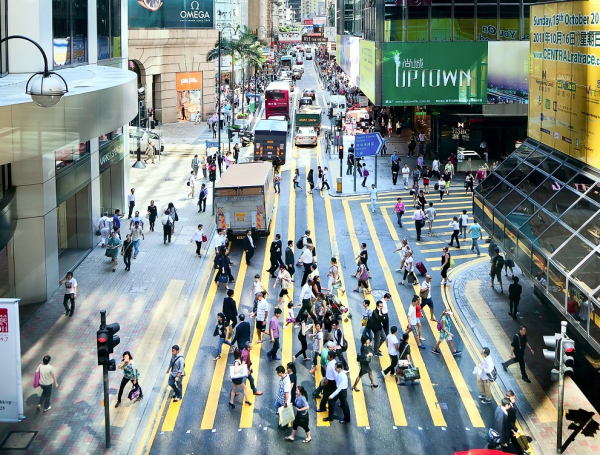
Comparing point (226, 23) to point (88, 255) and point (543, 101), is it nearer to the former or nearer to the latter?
point (88, 255)

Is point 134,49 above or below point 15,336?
above

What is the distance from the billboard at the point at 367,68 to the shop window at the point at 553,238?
101 feet

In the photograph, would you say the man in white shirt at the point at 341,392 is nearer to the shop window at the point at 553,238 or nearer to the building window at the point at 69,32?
the shop window at the point at 553,238

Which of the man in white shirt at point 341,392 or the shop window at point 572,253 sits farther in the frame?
the shop window at point 572,253

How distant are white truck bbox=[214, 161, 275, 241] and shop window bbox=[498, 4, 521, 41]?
2290 centimetres

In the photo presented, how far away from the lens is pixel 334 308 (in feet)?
67.9

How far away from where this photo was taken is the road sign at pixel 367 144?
40.3m

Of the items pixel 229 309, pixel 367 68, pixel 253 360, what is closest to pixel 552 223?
pixel 253 360

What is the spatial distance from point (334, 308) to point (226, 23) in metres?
68.4

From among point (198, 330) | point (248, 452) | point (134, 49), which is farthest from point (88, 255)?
point (134, 49)

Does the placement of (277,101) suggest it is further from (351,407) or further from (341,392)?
(341,392)

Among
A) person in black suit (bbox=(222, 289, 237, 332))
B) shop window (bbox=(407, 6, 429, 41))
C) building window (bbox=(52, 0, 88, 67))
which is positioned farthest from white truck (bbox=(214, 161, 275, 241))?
shop window (bbox=(407, 6, 429, 41))

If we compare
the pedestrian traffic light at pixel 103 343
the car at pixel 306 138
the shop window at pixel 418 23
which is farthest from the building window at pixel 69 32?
the car at pixel 306 138

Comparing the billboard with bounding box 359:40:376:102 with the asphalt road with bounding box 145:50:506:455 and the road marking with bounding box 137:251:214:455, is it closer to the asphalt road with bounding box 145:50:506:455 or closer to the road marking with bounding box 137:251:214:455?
the asphalt road with bounding box 145:50:506:455
